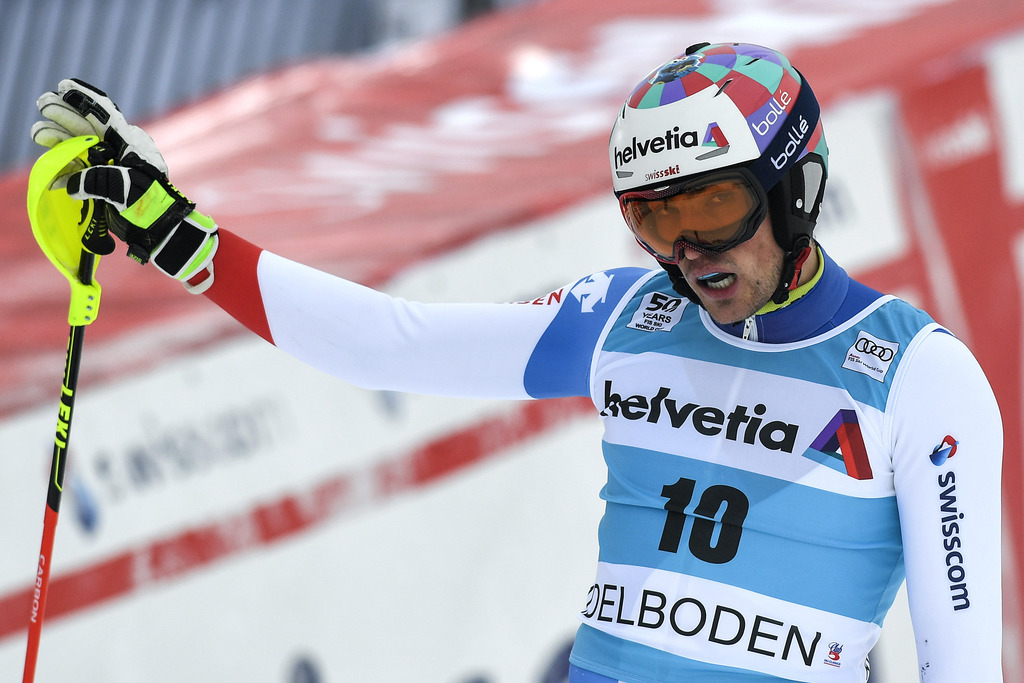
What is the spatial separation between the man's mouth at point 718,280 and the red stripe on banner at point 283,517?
169 centimetres

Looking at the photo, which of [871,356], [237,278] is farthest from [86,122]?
[871,356]

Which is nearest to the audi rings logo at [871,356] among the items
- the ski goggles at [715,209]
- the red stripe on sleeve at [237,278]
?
the ski goggles at [715,209]

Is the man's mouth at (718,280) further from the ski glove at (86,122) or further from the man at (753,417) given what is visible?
the ski glove at (86,122)

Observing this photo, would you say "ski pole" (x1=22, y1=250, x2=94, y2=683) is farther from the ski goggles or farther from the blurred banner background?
the blurred banner background

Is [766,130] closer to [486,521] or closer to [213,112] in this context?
[486,521]

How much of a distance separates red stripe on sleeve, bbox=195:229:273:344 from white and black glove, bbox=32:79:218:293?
0.06 metres

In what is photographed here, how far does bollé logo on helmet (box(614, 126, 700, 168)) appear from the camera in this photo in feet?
4.61

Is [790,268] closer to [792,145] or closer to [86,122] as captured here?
[792,145]

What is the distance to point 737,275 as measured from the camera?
4.72 feet

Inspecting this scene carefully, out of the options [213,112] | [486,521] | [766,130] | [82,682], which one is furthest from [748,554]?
[213,112]

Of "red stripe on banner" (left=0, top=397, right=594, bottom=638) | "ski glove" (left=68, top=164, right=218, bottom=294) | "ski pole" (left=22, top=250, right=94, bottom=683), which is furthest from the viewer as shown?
"red stripe on banner" (left=0, top=397, right=594, bottom=638)

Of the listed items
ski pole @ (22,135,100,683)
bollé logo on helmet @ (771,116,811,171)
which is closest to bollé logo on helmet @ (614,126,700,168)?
bollé logo on helmet @ (771,116,811,171)

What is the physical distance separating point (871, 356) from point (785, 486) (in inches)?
8.3

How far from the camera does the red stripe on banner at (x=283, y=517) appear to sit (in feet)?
9.13
